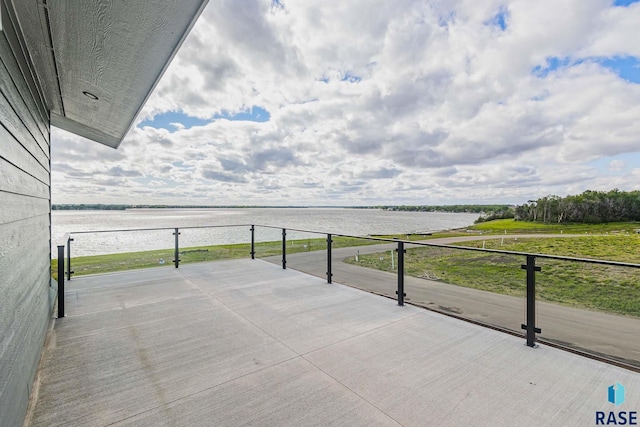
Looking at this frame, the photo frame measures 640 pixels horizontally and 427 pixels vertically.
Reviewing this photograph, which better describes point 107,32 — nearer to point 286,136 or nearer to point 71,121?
point 71,121

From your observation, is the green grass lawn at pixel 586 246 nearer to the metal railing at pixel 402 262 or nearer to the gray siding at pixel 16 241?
the metal railing at pixel 402 262

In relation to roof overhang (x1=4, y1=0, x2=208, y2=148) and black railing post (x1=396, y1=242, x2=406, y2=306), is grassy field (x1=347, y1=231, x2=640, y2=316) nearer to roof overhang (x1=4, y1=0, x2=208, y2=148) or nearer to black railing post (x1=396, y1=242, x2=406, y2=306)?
black railing post (x1=396, y1=242, x2=406, y2=306)

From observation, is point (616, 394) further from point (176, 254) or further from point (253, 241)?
point (176, 254)

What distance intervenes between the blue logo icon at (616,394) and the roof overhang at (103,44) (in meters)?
3.47

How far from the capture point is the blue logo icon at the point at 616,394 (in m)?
1.75

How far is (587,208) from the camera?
1401 inches

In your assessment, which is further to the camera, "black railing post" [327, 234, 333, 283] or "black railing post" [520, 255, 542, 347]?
"black railing post" [327, 234, 333, 283]

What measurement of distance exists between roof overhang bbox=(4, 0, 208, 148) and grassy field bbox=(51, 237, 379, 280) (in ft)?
11.3

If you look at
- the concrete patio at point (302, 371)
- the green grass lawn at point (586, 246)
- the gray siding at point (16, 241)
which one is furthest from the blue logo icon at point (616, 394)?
the green grass lawn at point (586, 246)

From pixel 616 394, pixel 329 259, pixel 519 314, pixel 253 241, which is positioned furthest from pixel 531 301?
pixel 253 241

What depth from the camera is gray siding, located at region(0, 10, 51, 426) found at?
1.36 meters

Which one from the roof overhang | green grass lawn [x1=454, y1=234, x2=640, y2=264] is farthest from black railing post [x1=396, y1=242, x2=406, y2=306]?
green grass lawn [x1=454, y1=234, x2=640, y2=264]

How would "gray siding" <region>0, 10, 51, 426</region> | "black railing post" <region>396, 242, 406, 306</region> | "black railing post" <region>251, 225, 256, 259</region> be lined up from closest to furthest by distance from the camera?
1. "gray siding" <region>0, 10, 51, 426</region>
2. "black railing post" <region>396, 242, 406, 306</region>
3. "black railing post" <region>251, 225, 256, 259</region>

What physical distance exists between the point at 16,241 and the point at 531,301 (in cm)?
406
